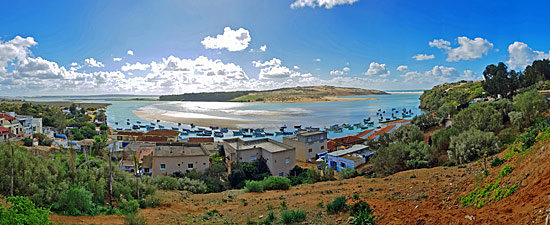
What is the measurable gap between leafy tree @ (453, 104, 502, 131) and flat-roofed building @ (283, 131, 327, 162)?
12600mm

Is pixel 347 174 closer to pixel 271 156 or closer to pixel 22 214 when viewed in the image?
pixel 271 156

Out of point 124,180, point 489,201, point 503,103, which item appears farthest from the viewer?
point 503,103

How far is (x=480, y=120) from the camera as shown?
1580cm

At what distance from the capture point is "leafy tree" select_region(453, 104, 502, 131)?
15367 millimetres

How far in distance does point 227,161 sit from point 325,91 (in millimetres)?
175045

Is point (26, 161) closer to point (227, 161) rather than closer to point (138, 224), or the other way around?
point (138, 224)

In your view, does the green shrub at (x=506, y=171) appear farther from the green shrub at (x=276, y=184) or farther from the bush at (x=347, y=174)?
the bush at (x=347, y=174)

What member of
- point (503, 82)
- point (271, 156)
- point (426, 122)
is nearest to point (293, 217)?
point (271, 156)

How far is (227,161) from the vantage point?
2452cm

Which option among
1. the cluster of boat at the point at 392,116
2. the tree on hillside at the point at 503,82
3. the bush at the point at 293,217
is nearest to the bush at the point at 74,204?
the bush at the point at 293,217

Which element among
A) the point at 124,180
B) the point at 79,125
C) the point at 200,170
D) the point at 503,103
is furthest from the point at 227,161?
the point at 79,125

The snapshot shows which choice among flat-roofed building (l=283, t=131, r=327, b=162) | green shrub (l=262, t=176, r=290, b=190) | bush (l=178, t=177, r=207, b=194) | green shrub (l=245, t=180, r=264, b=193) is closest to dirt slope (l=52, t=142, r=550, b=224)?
green shrub (l=245, t=180, r=264, b=193)

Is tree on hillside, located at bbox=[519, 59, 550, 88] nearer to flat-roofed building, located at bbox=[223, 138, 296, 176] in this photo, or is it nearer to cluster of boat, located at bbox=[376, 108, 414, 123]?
cluster of boat, located at bbox=[376, 108, 414, 123]

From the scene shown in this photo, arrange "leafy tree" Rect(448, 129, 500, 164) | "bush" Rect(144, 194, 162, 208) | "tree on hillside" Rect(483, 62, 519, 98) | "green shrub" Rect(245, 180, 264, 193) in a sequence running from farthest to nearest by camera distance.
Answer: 1. "tree on hillside" Rect(483, 62, 519, 98)
2. "green shrub" Rect(245, 180, 264, 193)
3. "leafy tree" Rect(448, 129, 500, 164)
4. "bush" Rect(144, 194, 162, 208)
